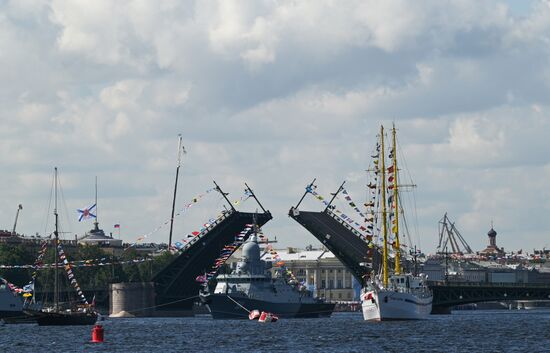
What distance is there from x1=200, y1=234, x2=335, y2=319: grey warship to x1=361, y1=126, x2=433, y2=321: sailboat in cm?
1630

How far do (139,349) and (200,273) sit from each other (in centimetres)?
4594

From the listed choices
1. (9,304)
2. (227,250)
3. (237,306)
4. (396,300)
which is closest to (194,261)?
(227,250)

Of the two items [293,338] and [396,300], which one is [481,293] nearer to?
[396,300]

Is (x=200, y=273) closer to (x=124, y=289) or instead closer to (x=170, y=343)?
(x=124, y=289)

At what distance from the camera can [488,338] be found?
74750 mm

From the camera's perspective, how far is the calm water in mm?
67000

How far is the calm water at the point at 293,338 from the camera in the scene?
67000 millimetres

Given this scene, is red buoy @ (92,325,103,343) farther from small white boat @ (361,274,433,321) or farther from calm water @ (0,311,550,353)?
small white boat @ (361,274,433,321)

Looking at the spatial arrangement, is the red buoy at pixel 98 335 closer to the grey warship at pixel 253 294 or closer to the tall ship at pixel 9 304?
the tall ship at pixel 9 304

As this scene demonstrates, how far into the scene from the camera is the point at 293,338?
2992 inches

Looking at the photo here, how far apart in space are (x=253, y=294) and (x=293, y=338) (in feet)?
131

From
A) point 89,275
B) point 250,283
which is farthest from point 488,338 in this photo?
point 89,275

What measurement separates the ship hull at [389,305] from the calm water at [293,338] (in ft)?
4.64

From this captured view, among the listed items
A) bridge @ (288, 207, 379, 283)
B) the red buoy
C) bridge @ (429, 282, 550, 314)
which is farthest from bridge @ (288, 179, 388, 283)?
the red buoy
